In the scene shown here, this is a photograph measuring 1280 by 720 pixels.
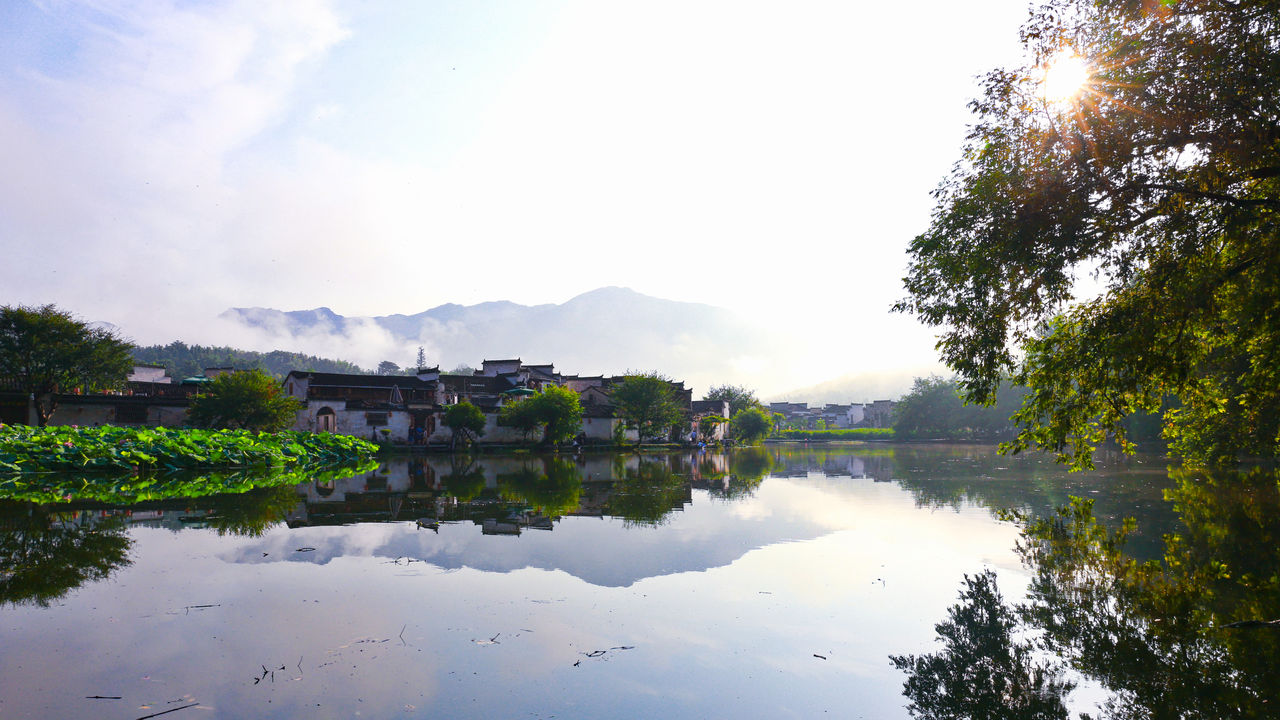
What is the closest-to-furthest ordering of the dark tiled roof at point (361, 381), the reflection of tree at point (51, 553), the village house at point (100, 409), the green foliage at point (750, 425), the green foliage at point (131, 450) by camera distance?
the reflection of tree at point (51, 553) < the green foliage at point (131, 450) < the village house at point (100, 409) < the dark tiled roof at point (361, 381) < the green foliage at point (750, 425)

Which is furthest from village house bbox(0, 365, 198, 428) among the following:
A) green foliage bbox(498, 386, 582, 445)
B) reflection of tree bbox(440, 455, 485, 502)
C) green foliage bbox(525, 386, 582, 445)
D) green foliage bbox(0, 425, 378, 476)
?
green foliage bbox(525, 386, 582, 445)

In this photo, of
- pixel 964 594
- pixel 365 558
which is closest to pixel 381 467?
pixel 365 558

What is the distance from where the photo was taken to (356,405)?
137 ft

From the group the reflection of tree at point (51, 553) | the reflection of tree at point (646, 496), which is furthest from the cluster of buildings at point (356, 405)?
the reflection of tree at point (51, 553)

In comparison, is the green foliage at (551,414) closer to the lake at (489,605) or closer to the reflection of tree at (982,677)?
the lake at (489,605)

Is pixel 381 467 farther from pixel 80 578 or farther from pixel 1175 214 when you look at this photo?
pixel 1175 214

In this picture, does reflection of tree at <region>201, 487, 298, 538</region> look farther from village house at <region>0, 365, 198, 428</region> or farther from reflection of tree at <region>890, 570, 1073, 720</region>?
village house at <region>0, 365, 198, 428</region>

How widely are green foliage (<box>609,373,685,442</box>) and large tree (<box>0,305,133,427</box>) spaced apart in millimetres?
32969

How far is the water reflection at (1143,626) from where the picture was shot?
4.80 m

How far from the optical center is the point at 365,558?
9266 mm

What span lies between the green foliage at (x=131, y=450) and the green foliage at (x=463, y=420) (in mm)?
13062

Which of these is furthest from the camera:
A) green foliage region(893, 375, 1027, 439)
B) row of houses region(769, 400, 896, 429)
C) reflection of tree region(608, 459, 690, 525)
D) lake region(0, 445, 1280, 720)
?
row of houses region(769, 400, 896, 429)

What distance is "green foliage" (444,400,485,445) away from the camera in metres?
40.9

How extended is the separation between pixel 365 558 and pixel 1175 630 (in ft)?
32.2
